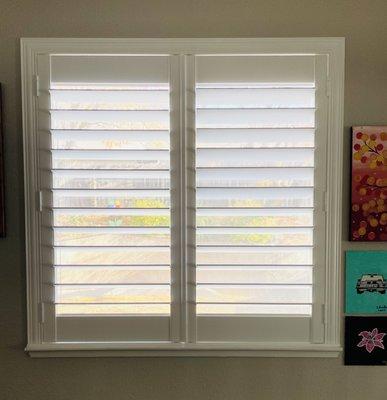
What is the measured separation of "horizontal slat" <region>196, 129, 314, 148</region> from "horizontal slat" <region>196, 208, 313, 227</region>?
0.94ft

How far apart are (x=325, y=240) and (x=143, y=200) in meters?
0.82

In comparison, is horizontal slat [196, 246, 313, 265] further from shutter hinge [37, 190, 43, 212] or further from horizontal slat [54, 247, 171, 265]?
shutter hinge [37, 190, 43, 212]

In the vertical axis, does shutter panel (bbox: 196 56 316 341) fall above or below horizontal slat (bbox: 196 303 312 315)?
above

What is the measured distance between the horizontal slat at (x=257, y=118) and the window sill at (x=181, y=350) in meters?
0.97

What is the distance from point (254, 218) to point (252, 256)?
0.55 ft

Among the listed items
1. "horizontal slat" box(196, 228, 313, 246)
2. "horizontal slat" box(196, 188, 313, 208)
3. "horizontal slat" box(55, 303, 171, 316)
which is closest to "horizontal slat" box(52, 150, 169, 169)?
"horizontal slat" box(196, 188, 313, 208)

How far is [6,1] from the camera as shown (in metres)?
1.74

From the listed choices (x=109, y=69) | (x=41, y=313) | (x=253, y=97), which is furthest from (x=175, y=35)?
(x=41, y=313)

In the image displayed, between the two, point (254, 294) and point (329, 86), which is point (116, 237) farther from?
point (329, 86)

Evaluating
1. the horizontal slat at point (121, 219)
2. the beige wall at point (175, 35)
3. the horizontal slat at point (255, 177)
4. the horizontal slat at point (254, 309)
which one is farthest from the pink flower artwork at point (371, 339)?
the horizontal slat at point (121, 219)

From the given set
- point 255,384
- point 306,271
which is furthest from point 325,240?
point 255,384

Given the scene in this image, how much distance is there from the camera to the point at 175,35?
5.72ft

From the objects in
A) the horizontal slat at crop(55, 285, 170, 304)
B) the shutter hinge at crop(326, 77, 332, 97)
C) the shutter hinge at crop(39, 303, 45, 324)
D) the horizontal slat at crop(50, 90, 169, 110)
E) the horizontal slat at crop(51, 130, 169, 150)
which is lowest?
the shutter hinge at crop(39, 303, 45, 324)

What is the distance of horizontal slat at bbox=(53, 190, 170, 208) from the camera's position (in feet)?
5.80
